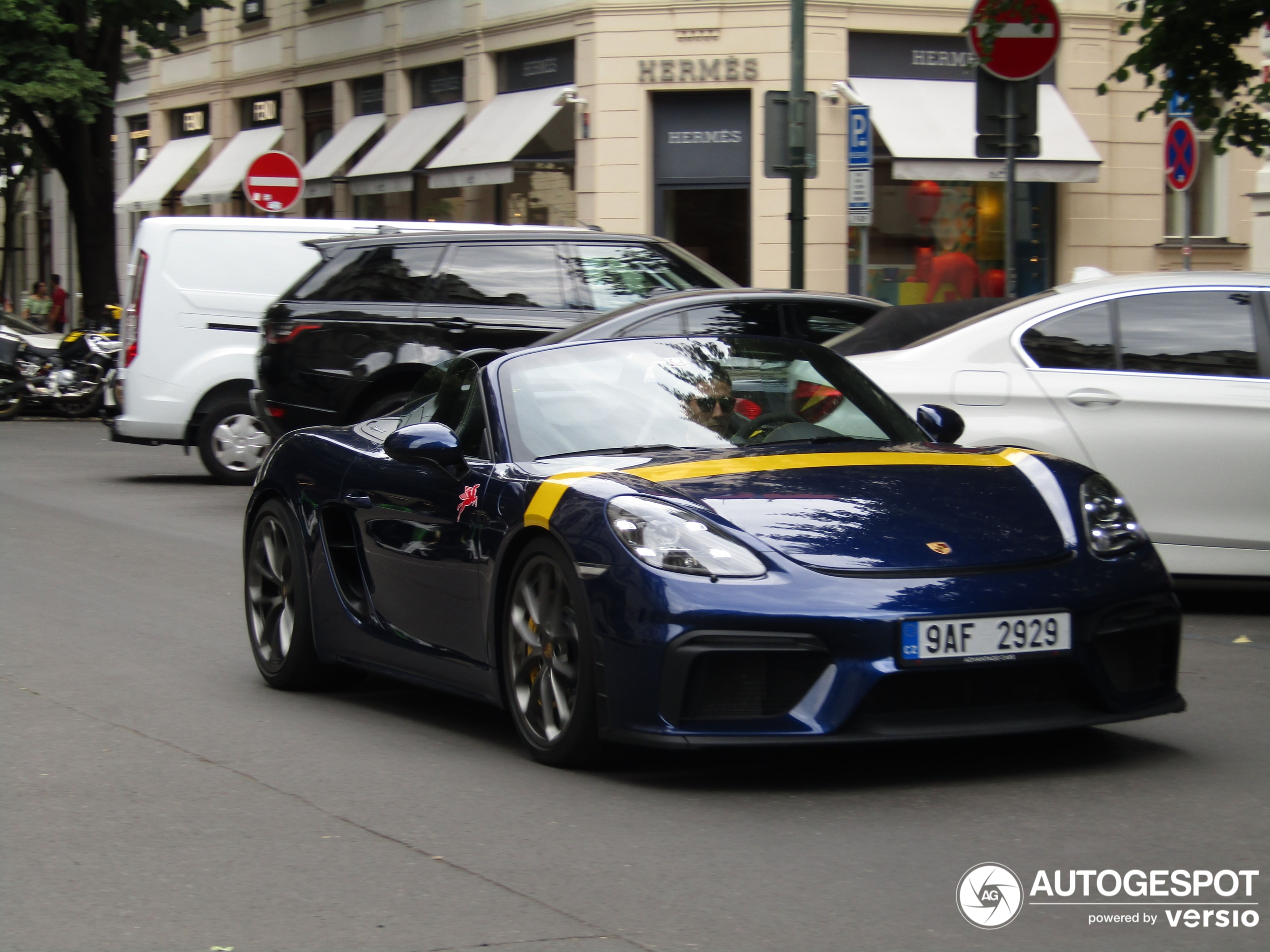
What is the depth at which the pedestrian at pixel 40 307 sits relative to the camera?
125ft

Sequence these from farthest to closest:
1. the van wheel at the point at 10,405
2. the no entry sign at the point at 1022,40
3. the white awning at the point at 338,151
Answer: the white awning at the point at 338,151 → the van wheel at the point at 10,405 → the no entry sign at the point at 1022,40

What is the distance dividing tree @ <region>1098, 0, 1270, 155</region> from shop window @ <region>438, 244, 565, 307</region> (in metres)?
4.06

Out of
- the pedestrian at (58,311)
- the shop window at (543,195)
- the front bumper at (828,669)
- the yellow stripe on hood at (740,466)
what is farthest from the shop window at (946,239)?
the pedestrian at (58,311)

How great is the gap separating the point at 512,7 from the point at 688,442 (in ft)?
68.8

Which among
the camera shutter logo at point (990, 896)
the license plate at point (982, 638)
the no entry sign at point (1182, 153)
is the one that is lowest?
the camera shutter logo at point (990, 896)

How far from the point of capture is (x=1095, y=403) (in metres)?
8.49

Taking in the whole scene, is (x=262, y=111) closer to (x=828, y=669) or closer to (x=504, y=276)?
(x=504, y=276)

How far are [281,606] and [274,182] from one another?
1375cm

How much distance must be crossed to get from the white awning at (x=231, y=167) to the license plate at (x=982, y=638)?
2936 cm

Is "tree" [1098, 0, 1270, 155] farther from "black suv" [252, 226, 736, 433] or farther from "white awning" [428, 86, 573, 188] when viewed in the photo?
"white awning" [428, 86, 573, 188]

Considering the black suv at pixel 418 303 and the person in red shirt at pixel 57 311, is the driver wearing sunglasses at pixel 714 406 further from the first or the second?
the person in red shirt at pixel 57 311

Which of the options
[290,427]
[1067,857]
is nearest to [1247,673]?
[1067,857]

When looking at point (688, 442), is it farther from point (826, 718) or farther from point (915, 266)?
point (915, 266)

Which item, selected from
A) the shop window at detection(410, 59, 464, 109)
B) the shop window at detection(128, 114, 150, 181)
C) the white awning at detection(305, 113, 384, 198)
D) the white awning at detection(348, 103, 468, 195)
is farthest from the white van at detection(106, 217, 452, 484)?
the shop window at detection(128, 114, 150, 181)
